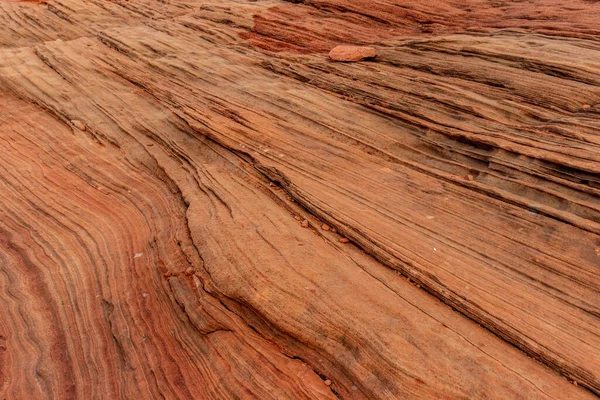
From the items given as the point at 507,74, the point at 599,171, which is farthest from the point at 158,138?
the point at 599,171

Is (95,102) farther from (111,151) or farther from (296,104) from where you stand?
(296,104)

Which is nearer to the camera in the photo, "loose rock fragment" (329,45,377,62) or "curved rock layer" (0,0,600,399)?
"curved rock layer" (0,0,600,399)

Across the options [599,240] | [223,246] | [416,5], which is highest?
[416,5]

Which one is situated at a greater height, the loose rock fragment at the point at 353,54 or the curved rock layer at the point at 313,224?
the loose rock fragment at the point at 353,54

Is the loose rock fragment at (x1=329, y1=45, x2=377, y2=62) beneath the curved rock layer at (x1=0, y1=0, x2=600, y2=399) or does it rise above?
above

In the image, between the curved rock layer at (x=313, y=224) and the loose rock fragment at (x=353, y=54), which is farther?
the loose rock fragment at (x=353, y=54)
